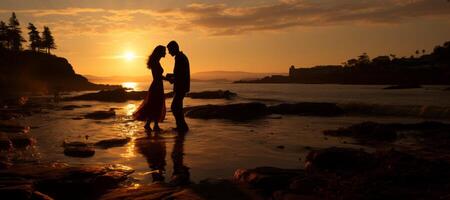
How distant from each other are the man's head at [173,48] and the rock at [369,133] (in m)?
4.83

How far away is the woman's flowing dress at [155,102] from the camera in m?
11.6

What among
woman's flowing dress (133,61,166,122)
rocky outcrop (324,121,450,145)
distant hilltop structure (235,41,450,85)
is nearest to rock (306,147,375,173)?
rocky outcrop (324,121,450,145)

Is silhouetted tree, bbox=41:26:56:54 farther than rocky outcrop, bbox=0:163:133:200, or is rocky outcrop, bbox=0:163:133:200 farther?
silhouetted tree, bbox=41:26:56:54

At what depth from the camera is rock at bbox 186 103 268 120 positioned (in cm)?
1690

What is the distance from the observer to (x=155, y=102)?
38.4 ft

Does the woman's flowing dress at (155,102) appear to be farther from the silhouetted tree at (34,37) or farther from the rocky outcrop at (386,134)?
the silhouetted tree at (34,37)

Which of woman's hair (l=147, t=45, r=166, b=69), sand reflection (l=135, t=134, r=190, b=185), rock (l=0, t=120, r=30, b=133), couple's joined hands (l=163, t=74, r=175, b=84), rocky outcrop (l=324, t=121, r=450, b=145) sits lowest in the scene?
rocky outcrop (l=324, t=121, r=450, b=145)

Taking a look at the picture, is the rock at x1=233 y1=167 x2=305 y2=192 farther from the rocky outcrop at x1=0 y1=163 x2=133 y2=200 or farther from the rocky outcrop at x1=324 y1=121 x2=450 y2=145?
the rocky outcrop at x1=324 y1=121 x2=450 y2=145

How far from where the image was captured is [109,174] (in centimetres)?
533

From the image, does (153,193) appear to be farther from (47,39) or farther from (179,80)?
(47,39)

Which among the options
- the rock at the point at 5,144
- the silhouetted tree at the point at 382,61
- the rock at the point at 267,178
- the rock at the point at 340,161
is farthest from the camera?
the silhouetted tree at the point at 382,61

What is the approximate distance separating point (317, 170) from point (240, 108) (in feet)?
41.6

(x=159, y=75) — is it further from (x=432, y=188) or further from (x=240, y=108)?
(x=432, y=188)

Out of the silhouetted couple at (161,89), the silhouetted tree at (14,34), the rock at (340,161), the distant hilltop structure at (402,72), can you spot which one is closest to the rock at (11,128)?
the silhouetted couple at (161,89)
